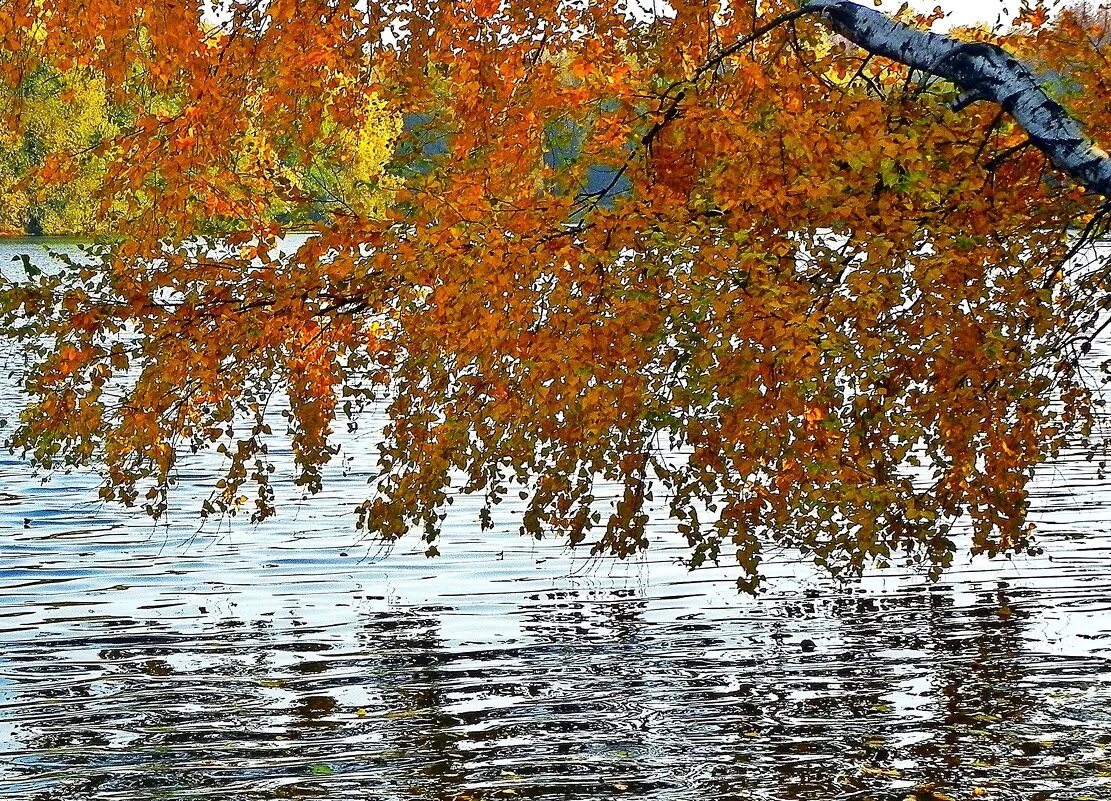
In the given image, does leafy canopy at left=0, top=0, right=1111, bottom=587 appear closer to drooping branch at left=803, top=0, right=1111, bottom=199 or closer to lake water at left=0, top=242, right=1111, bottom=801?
drooping branch at left=803, top=0, right=1111, bottom=199

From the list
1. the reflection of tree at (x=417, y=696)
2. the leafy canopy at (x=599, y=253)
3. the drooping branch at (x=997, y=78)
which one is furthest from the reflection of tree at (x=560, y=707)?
the drooping branch at (x=997, y=78)

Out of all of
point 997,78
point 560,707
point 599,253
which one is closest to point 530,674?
point 560,707

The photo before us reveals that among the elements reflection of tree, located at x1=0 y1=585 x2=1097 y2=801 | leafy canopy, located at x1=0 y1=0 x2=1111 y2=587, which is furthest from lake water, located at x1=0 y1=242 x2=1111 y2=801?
leafy canopy, located at x1=0 y1=0 x2=1111 y2=587

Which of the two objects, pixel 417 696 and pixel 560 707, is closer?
pixel 560 707

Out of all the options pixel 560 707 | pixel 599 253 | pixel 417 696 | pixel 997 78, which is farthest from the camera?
pixel 417 696

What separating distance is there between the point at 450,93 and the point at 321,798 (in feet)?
15.4

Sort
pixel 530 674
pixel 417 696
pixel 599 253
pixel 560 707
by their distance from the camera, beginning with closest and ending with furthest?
pixel 599 253 → pixel 560 707 → pixel 417 696 → pixel 530 674

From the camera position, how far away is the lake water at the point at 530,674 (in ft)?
36.8

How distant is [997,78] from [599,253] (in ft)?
7.89

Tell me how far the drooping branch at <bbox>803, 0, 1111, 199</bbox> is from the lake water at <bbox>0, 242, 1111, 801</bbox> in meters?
3.82

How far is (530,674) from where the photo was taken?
13.6 metres

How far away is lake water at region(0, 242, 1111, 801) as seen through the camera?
11227 millimetres

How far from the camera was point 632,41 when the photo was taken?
11914 millimetres

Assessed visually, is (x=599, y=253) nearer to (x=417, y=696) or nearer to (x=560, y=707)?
(x=560, y=707)
